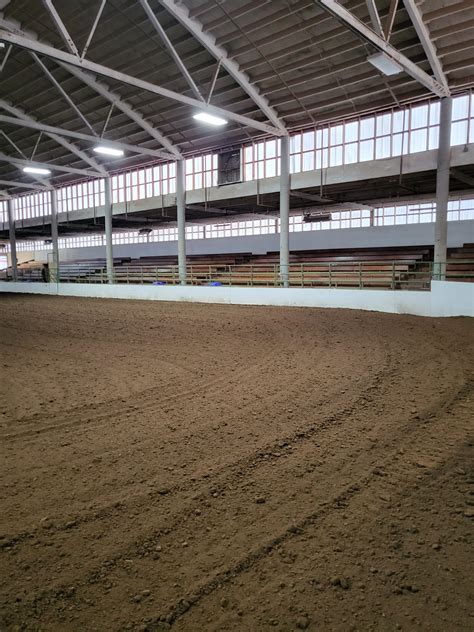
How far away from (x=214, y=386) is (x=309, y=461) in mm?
2407

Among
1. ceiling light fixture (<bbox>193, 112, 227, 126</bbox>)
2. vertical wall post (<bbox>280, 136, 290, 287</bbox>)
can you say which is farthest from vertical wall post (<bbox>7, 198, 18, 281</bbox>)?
vertical wall post (<bbox>280, 136, 290, 287</bbox>)

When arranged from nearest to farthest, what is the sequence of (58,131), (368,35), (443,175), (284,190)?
(368,35)
(443,175)
(58,131)
(284,190)

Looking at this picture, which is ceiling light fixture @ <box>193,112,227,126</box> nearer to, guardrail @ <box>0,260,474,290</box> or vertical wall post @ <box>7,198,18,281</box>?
guardrail @ <box>0,260,474,290</box>

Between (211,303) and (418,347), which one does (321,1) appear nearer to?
(418,347)

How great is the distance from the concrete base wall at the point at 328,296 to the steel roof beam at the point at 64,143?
8.49 metres

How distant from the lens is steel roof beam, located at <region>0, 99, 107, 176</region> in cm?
2025

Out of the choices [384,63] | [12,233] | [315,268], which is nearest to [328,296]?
[384,63]

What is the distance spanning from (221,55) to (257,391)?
50.4ft

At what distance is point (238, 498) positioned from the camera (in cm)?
294

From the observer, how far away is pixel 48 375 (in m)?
6.35

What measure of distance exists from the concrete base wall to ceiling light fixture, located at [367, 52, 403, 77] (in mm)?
6840

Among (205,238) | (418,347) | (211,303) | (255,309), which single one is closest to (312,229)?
(205,238)

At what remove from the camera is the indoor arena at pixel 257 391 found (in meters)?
2.15

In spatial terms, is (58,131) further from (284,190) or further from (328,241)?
(328,241)
